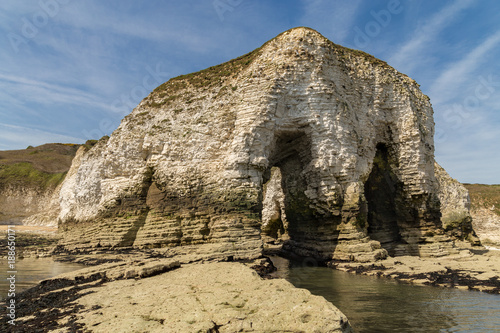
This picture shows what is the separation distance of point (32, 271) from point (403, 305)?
15083 millimetres

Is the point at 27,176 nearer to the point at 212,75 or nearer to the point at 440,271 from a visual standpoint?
the point at 212,75

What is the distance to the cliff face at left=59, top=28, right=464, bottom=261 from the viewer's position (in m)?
17.1

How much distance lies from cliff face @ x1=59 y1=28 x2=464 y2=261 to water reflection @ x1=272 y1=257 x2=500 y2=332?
13.6 ft

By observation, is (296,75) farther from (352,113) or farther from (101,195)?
(101,195)

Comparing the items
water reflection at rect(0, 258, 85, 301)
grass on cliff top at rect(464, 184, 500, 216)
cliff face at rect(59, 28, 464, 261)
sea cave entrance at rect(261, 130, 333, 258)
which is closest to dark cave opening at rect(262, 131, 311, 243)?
sea cave entrance at rect(261, 130, 333, 258)

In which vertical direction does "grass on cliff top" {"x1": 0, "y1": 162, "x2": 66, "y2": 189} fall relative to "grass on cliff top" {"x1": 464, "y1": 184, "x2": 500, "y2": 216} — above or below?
above

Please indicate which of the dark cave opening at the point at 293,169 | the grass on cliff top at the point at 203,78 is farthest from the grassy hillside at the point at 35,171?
the dark cave opening at the point at 293,169

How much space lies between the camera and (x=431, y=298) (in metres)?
10.5

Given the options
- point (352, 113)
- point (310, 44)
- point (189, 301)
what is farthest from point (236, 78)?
point (189, 301)

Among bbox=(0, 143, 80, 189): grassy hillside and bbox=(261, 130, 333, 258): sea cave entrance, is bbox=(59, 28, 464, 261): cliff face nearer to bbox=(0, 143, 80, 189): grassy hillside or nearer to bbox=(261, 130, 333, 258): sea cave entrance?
bbox=(261, 130, 333, 258): sea cave entrance

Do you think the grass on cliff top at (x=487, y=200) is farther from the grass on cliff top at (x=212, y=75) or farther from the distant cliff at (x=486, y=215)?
the grass on cliff top at (x=212, y=75)

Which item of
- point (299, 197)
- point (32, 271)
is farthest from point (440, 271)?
Result: point (32, 271)

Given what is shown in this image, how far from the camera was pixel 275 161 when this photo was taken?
22.4 meters

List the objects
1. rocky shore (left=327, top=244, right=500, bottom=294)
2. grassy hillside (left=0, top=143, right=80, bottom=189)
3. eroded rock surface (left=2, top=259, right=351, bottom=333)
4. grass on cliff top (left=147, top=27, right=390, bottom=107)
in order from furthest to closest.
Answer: grassy hillside (left=0, top=143, right=80, bottom=189), grass on cliff top (left=147, top=27, right=390, bottom=107), rocky shore (left=327, top=244, right=500, bottom=294), eroded rock surface (left=2, top=259, right=351, bottom=333)
